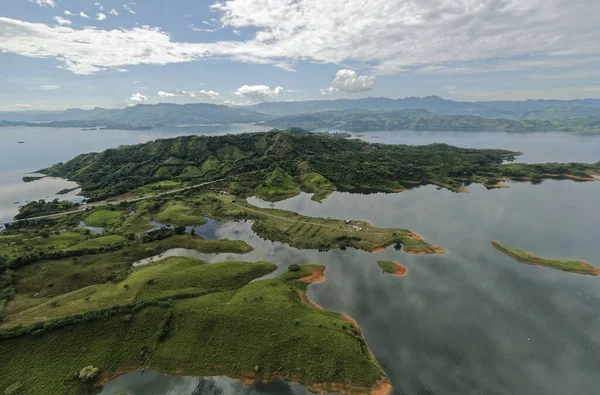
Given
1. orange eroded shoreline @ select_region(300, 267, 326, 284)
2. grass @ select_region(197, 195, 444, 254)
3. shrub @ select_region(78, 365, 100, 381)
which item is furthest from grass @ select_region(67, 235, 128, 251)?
orange eroded shoreline @ select_region(300, 267, 326, 284)

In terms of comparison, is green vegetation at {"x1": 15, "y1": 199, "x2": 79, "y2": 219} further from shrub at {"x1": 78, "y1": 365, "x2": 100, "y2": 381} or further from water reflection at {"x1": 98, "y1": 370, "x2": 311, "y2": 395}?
water reflection at {"x1": 98, "y1": 370, "x2": 311, "y2": 395}

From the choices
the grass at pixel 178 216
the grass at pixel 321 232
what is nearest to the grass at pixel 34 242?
the grass at pixel 178 216

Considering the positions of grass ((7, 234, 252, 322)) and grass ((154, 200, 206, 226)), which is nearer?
grass ((7, 234, 252, 322))

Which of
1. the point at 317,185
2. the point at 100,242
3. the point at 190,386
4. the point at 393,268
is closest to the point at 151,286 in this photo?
the point at 190,386

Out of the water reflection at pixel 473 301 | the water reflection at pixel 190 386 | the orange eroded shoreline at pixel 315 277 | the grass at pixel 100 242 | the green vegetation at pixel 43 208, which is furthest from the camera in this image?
the green vegetation at pixel 43 208

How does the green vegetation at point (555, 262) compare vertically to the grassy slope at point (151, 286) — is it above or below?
below

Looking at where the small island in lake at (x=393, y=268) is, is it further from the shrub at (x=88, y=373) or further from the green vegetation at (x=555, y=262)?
the shrub at (x=88, y=373)
